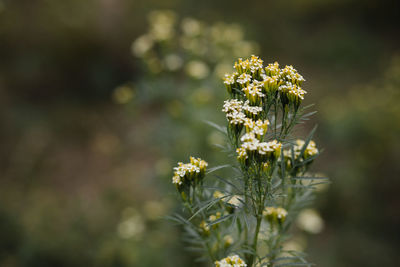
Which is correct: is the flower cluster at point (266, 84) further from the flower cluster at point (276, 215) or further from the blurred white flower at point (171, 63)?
the blurred white flower at point (171, 63)

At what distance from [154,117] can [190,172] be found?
5.10 metres

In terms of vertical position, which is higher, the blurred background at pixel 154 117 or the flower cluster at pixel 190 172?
the blurred background at pixel 154 117

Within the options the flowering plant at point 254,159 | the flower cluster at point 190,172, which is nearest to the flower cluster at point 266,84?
the flowering plant at point 254,159

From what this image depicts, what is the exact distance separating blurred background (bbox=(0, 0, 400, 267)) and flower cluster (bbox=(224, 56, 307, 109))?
68 centimetres

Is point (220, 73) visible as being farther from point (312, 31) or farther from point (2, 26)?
point (312, 31)

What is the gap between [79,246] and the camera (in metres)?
4.01

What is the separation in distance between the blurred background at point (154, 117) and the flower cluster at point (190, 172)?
1.83 ft

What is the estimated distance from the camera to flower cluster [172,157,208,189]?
1603 millimetres

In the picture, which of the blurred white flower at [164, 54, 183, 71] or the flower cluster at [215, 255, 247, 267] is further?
the blurred white flower at [164, 54, 183, 71]

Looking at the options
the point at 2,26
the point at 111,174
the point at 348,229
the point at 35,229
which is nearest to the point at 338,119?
the point at 348,229

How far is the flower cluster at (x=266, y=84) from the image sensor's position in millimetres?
1521

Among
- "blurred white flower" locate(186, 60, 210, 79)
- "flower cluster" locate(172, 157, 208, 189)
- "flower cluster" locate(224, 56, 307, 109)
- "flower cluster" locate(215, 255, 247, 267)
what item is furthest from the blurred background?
"flower cluster" locate(215, 255, 247, 267)

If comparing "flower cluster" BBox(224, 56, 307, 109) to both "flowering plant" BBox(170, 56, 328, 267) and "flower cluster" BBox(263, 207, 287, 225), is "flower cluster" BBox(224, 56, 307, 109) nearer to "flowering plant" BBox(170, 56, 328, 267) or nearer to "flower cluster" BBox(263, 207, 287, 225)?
"flowering plant" BBox(170, 56, 328, 267)

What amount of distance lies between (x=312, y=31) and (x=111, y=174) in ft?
20.3
